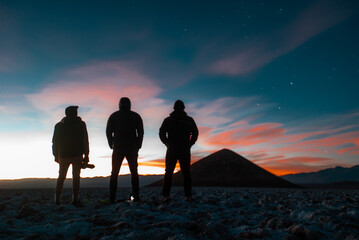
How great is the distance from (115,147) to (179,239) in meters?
3.85

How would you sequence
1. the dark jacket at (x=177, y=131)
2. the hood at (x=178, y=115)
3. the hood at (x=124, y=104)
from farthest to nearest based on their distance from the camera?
the hood at (x=178, y=115), the dark jacket at (x=177, y=131), the hood at (x=124, y=104)

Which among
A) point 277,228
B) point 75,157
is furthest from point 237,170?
point 277,228

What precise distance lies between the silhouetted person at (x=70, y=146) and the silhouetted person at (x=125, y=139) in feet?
2.24

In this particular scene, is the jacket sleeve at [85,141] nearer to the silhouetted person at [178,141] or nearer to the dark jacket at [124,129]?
the dark jacket at [124,129]

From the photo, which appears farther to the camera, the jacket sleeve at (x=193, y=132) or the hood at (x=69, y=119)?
the jacket sleeve at (x=193, y=132)

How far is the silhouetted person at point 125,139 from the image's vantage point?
20.0 feet

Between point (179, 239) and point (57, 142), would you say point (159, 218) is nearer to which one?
point (179, 239)

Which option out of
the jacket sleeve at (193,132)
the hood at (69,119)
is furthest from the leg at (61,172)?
the jacket sleeve at (193,132)

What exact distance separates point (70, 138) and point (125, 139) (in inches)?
53.7

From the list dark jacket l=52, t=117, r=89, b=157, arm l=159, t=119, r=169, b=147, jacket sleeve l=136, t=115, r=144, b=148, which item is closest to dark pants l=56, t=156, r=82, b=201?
dark jacket l=52, t=117, r=89, b=157

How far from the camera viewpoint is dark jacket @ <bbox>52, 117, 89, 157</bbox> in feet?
20.1

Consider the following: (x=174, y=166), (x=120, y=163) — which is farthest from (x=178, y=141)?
(x=120, y=163)

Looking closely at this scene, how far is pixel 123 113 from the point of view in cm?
636

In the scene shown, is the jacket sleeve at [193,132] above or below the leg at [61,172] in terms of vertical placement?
above
